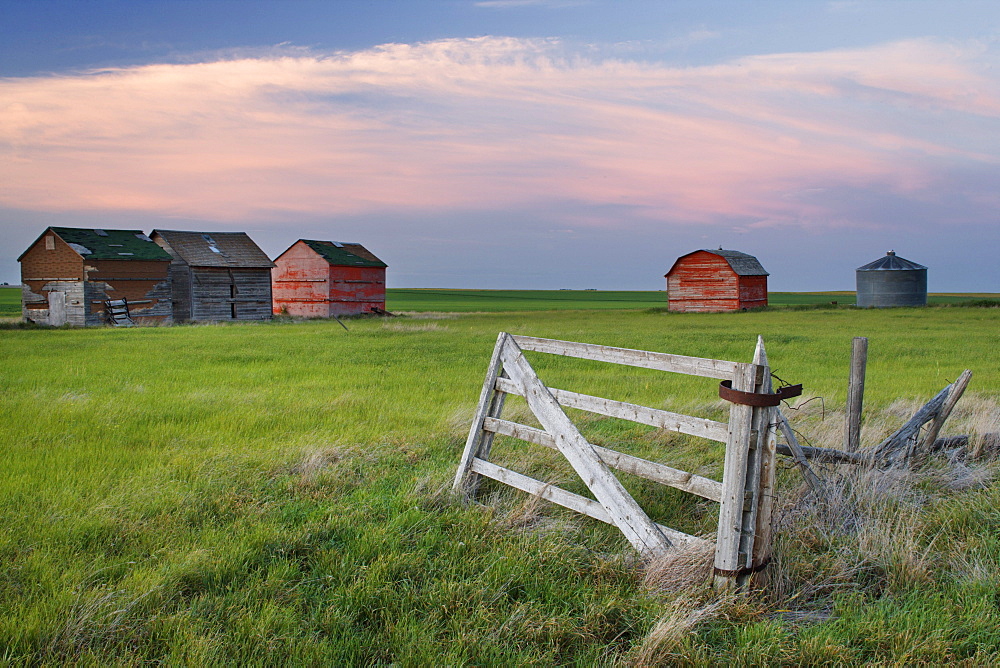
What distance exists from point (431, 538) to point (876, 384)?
12.8 meters

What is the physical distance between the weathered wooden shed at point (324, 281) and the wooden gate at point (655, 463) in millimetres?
44872

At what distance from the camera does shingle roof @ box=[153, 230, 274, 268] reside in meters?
43.2

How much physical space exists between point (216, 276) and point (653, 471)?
44.3m

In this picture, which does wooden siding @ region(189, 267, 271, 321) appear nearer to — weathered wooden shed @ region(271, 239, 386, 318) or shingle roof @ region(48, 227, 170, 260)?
shingle roof @ region(48, 227, 170, 260)

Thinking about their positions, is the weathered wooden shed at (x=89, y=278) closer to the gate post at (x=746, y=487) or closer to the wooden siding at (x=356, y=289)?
the wooden siding at (x=356, y=289)

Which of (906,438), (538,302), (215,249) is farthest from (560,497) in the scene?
(538,302)

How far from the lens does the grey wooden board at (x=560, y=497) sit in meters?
4.75

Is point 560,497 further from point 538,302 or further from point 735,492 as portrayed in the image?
point 538,302

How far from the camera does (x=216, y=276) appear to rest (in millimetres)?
43938

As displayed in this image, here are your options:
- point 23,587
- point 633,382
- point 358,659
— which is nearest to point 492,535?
point 358,659

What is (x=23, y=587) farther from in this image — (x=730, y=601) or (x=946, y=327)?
(x=946, y=327)

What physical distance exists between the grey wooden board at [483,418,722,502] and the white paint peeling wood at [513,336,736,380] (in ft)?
2.33

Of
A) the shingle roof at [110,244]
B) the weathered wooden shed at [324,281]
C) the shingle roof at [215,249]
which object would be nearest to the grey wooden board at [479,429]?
the shingle roof at [110,244]

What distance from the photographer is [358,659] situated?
3787 millimetres
